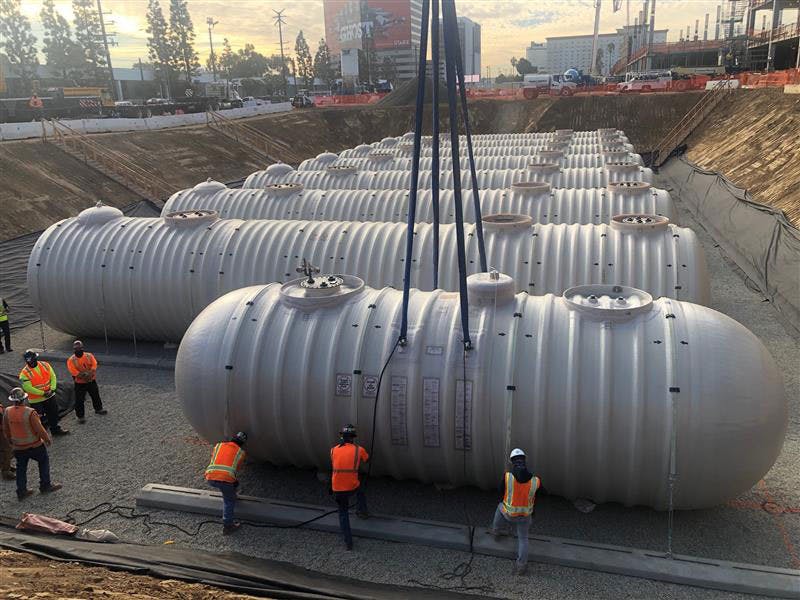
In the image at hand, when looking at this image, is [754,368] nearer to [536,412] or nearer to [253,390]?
[536,412]

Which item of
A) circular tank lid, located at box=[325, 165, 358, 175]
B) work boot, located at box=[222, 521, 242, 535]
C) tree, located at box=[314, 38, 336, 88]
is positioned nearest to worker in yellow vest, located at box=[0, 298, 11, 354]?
work boot, located at box=[222, 521, 242, 535]

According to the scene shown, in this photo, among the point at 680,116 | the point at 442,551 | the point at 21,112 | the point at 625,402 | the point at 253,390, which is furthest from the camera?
the point at 680,116

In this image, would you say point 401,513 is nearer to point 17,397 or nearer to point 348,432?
point 348,432

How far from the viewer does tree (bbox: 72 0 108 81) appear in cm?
9288

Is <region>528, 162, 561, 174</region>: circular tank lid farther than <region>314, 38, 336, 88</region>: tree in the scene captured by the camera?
No

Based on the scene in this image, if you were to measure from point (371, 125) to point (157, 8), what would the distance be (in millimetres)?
64454

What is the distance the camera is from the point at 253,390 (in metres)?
7.62

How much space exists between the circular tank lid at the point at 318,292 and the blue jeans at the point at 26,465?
3.90m

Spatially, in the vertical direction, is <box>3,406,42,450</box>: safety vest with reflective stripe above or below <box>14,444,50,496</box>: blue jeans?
above

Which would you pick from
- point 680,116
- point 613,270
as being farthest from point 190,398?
point 680,116

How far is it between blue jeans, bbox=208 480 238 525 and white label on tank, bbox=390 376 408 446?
2052mm

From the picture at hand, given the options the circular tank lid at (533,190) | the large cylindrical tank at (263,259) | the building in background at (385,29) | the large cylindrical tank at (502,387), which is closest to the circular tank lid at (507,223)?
the large cylindrical tank at (263,259)

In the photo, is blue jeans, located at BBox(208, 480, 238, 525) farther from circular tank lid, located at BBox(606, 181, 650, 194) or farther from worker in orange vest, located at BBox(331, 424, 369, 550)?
circular tank lid, located at BBox(606, 181, 650, 194)

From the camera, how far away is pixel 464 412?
7.09 m
